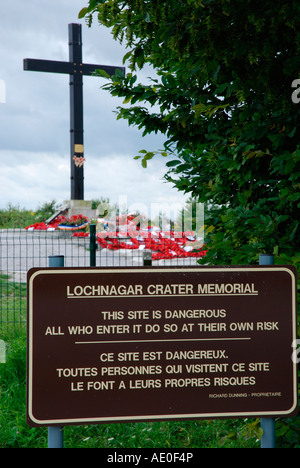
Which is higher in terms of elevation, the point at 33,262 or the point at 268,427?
the point at 33,262

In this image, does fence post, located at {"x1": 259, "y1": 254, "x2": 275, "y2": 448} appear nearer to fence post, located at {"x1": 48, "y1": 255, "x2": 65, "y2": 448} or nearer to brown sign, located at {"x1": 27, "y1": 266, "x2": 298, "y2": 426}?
brown sign, located at {"x1": 27, "y1": 266, "x2": 298, "y2": 426}

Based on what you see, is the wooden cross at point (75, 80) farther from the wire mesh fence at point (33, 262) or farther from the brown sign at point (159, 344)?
the brown sign at point (159, 344)

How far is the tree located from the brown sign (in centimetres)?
44

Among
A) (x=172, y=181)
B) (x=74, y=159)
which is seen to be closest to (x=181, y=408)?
(x=172, y=181)

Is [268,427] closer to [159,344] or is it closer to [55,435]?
[159,344]

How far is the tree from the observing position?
234 cm

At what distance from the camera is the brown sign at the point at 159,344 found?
2.09 metres

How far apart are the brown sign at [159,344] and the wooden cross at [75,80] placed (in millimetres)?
12921

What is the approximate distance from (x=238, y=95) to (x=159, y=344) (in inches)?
54.2

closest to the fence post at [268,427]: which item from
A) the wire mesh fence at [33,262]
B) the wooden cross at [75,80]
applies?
the wire mesh fence at [33,262]

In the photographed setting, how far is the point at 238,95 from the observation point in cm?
258

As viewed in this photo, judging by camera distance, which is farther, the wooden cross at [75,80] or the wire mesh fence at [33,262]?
the wooden cross at [75,80]

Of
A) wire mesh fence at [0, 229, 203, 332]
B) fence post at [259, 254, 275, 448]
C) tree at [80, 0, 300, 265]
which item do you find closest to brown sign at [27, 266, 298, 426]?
fence post at [259, 254, 275, 448]

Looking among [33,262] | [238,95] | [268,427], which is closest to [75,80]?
[33,262]
